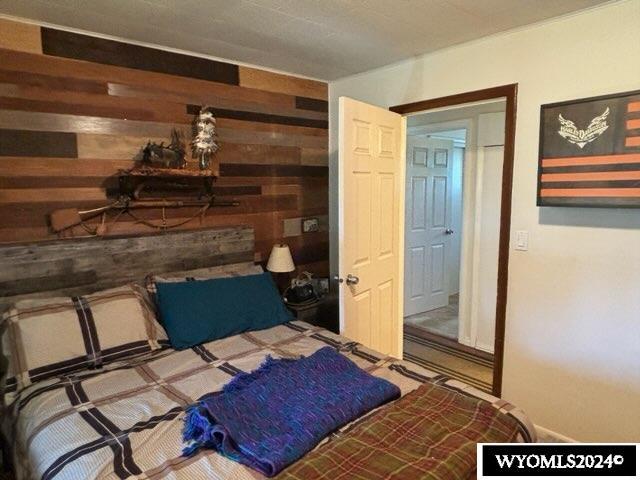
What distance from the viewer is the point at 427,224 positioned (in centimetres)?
439

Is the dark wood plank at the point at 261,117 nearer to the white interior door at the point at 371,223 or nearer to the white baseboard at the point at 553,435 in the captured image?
the white interior door at the point at 371,223

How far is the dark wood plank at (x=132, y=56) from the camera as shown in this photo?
6.81 feet

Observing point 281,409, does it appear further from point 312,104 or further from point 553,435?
point 312,104

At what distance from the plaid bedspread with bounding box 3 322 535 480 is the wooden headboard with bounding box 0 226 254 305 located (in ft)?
1.84

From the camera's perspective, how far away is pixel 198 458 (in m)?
1.20

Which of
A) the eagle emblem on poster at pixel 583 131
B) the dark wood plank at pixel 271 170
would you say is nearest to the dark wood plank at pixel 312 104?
the dark wood plank at pixel 271 170

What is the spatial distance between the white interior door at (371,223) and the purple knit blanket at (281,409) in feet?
2.74

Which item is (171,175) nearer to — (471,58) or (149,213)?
(149,213)

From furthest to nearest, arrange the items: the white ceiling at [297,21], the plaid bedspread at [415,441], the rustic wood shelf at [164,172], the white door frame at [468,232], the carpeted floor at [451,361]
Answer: the white door frame at [468,232] < the carpeted floor at [451,361] < the rustic wood shelf at [164,172] < the white ceiling at [297,21] < the plaid bedspread at [415,441]

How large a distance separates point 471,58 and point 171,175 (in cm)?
190

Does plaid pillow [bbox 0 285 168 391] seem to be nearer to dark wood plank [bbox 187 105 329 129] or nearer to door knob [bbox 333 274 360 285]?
door knob [bbox 333 274 360 285]

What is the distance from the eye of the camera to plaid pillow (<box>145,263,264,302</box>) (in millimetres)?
2271

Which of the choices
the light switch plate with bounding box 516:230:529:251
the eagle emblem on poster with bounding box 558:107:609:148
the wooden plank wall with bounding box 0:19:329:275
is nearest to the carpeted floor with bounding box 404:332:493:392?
the light switch plate with bounding box 516:230:529:251

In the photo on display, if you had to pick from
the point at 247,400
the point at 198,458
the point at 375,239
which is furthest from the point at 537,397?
the point at 198,458
